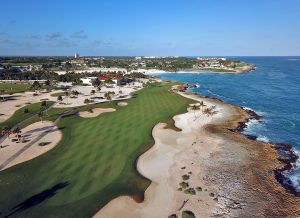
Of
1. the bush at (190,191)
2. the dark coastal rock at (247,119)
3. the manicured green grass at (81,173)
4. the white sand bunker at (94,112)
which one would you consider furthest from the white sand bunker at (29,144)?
the dark coastal rock at (247,119)

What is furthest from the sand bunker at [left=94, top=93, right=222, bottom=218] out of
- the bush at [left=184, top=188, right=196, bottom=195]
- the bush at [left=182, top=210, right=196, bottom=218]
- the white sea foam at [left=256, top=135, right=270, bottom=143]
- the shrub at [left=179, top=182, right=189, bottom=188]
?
the white sea foam at [left=256, top=135, right=270, bottom=143]

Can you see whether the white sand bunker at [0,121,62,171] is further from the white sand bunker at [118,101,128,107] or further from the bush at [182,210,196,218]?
the bush at [182,210,196,218]

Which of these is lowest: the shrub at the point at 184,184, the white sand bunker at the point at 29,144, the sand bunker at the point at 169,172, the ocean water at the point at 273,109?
the ocean water at the point at 273,109

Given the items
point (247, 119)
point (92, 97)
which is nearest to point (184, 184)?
point (247, 119)

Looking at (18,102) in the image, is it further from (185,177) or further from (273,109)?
(273,109)

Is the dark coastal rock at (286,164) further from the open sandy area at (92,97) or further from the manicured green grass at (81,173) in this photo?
the open sandy area at (92,97)
